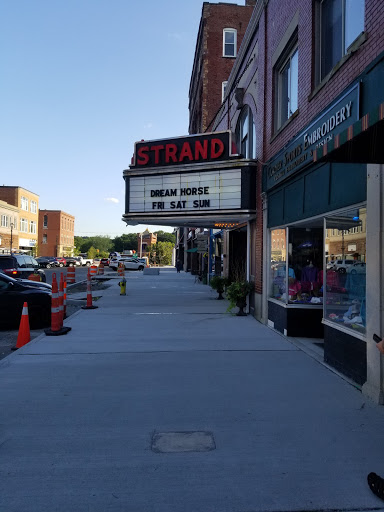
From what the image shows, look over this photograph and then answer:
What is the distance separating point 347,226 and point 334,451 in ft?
10.8

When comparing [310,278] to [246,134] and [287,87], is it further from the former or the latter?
[246,134]

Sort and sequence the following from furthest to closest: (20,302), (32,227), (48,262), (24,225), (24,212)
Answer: (32,227) → (24,212) → (24,225) → (48,262) → (20,302)

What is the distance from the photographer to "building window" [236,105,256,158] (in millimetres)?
13008

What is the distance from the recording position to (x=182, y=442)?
12.1 feet

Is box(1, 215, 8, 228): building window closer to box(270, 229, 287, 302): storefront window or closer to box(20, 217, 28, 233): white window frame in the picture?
box(20, 217, 28, 233): white window frame

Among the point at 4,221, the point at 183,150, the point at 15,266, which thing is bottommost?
the point at 15,266

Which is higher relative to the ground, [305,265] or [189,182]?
[189,182]

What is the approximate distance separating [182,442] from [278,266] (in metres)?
6.24

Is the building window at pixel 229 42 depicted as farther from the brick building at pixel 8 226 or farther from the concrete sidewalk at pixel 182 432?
the brick building at pixel 8 226

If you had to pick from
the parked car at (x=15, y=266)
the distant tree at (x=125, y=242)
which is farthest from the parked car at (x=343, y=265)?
the distant tree at (x=125, y=242)

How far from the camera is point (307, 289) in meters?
8.45

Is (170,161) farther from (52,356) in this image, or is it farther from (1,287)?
(52,356)

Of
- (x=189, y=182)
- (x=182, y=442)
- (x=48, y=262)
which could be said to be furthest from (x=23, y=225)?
(x=182, y=442)

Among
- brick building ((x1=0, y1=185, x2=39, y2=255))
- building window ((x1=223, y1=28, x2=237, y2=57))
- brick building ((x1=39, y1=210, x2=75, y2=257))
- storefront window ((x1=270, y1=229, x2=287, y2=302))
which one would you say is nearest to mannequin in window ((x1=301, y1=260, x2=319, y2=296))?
storefront window ((x1=270, y1=229, x2=287, y2=302))
